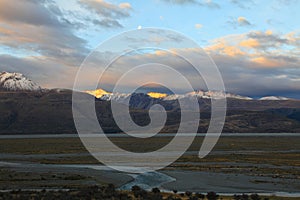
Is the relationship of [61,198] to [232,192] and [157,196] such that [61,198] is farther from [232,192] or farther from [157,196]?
[232,192]

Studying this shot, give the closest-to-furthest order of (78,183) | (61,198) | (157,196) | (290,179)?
(61,198), (157,196), (78,183), (290,179)

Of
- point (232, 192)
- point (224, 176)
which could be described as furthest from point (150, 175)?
point (232, 192)

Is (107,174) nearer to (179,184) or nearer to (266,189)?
(179,184)

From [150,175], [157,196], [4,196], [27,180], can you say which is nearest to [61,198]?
[4,196]

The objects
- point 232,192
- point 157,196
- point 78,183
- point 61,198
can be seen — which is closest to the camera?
point 61,198


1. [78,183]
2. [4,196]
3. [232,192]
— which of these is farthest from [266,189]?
[4,196]

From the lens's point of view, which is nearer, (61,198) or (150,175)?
(61,198)

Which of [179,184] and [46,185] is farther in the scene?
[179,184]

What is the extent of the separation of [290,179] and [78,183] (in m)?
30.0

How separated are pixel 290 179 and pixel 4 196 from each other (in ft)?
129

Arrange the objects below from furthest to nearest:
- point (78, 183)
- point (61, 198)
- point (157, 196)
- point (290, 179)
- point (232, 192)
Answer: point (290, 179), point (78, 183), point (232, 192), point (157, 196), point (61, 198)

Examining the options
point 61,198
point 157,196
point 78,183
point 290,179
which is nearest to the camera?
point 61,198

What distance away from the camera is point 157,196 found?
3950 cm

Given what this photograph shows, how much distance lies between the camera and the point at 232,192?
46.8 metres
